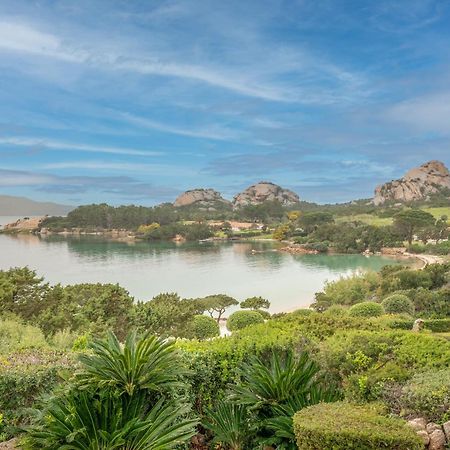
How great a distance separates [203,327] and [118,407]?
15477 millimetres

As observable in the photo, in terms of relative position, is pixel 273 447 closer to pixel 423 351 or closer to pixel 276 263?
pixel 423 351

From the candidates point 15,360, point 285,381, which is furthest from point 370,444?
point 15,360

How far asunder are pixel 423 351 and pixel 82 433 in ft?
12.6

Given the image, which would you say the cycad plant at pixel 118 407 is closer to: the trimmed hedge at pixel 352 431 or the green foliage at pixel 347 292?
the trimmed hedge at pixel 352 431

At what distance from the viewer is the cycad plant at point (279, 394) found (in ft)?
16.3

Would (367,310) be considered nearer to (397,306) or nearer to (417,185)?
(397,306)

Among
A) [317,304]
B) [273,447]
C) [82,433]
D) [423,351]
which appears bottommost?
[317,304]

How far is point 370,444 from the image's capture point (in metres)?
3.85

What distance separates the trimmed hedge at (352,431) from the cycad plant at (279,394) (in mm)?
686

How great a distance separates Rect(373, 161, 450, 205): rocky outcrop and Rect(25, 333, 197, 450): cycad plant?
129 metres

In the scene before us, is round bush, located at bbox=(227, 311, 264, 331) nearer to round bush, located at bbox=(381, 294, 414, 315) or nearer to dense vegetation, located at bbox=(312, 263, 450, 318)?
round bush, located at bbox=(381, 294, 414, 315)

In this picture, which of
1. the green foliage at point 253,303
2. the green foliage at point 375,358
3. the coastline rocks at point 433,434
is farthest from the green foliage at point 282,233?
the coastline rocks at point 433,434

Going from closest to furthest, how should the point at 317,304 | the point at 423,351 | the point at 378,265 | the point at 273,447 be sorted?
the point at 273,447
the point at 423,351
the point at 317,304
the point at 378,265

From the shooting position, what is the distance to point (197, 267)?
53.5m
